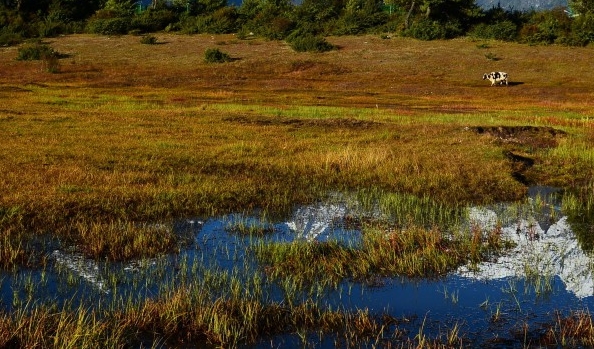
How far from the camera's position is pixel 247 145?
21.0m

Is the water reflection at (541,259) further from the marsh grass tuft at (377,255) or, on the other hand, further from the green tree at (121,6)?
the green tree at (121,6)

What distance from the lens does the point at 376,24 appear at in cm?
8425

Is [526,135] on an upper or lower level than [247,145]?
lower

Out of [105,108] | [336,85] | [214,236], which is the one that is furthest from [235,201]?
[336,85]

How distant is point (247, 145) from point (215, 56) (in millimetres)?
44231

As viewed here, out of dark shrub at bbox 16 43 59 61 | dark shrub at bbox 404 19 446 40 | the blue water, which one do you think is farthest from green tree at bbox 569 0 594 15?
the blue water

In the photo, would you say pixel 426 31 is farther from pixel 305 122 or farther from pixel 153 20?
pixel 305 122

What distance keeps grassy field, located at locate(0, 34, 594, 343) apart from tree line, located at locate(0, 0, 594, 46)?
1943cm

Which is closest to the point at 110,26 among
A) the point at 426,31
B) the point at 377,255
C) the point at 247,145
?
the point at 426,31

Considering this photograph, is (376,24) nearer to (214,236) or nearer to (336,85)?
(336,85)

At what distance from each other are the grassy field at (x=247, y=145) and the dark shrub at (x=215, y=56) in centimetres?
628

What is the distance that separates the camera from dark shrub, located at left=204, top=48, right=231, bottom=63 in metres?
62.8

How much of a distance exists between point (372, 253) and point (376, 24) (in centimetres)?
7749

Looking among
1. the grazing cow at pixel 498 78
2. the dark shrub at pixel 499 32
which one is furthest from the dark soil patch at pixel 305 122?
the dark shrub at pixel 499 32
